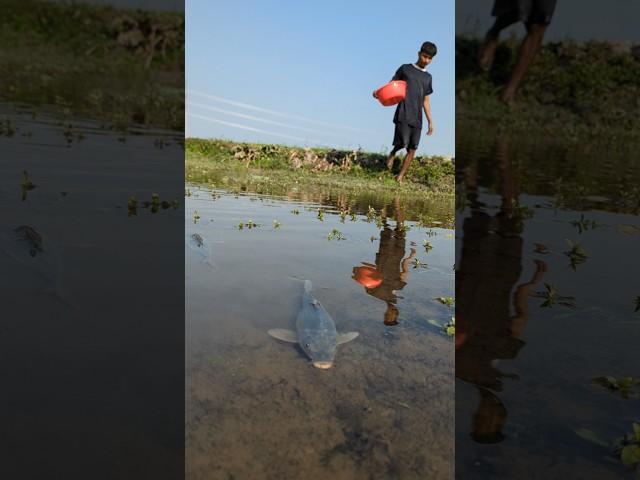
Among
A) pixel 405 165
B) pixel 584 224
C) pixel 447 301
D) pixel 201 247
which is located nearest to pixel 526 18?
pixel 447 301

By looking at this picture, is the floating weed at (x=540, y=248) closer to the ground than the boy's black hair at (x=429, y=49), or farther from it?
closer to the ground

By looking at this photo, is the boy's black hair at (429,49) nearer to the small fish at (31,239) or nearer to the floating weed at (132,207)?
the floating weed at (132,207)

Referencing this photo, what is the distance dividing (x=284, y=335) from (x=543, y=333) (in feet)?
5.22

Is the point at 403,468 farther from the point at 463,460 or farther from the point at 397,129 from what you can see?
the point at 397,129

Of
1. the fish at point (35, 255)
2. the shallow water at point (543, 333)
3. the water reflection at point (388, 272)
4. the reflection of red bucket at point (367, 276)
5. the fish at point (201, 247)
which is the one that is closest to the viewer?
the shallow water at point (543, 333)

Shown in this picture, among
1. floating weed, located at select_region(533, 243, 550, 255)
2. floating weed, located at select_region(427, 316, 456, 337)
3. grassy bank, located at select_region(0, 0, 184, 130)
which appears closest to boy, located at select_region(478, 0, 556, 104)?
floating weed, located at select_region(427, 316, 456, 337)

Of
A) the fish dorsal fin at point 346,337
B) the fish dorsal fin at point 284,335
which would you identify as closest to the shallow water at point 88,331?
the fish dorsal fin at point 284,335

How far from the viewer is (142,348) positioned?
8.67 ft

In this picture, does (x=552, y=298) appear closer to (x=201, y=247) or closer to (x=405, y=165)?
(x=201, y=247)

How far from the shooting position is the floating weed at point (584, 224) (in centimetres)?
543

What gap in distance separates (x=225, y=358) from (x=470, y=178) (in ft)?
21.1

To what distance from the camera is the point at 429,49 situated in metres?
9.73

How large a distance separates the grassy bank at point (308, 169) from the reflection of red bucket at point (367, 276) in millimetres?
5916

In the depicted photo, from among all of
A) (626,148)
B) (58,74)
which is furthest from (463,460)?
(58,74)
